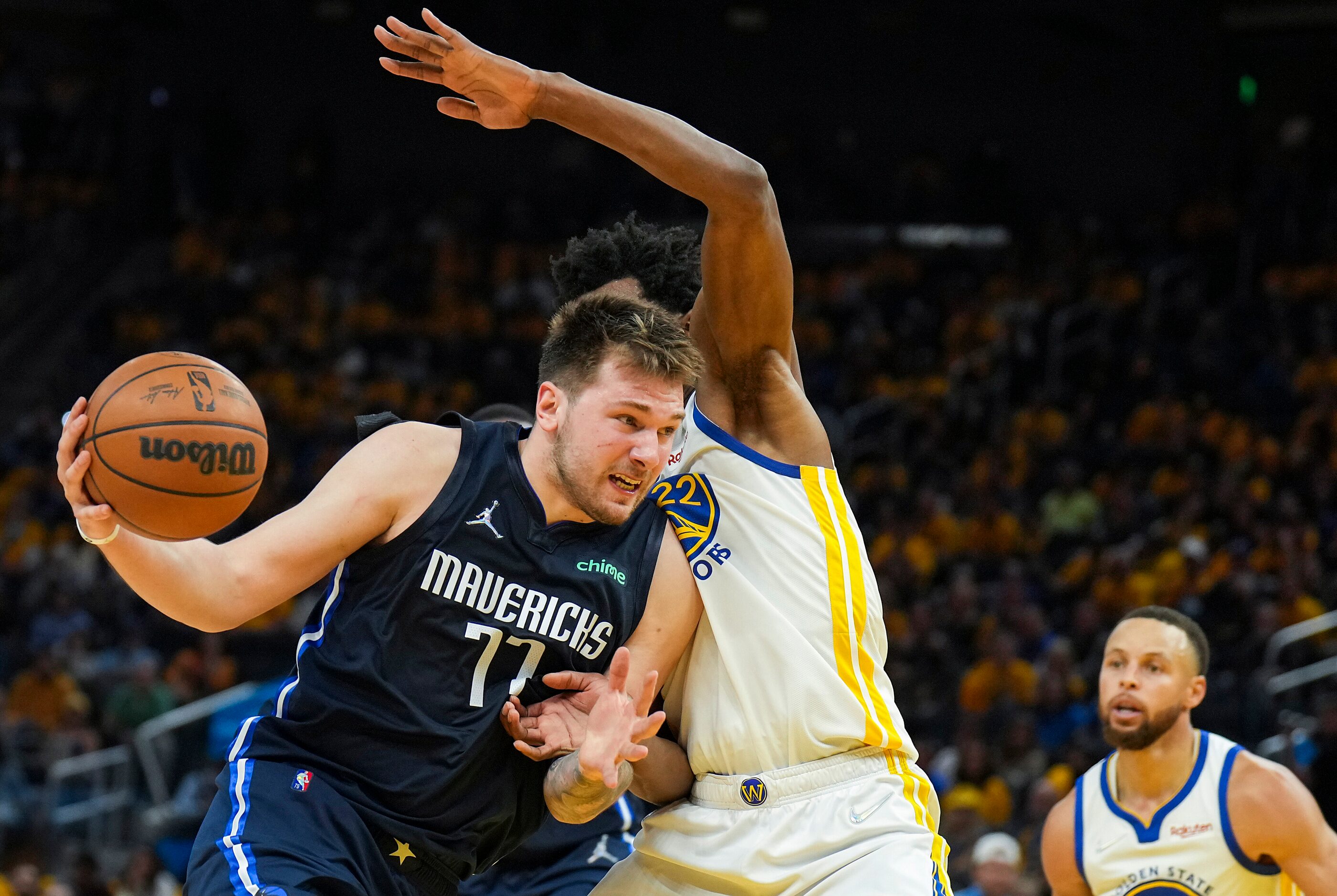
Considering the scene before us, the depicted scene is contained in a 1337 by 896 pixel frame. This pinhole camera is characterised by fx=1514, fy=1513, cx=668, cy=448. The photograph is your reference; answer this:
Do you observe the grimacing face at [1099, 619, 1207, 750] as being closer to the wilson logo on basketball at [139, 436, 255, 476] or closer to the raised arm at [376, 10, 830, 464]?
the raised arm at [376, 10, 830, 464]

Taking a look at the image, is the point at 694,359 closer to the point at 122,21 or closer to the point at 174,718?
the point at 174,718

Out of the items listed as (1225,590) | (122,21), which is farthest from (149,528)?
(122,21)

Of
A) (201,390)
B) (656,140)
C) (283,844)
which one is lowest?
(283,844)

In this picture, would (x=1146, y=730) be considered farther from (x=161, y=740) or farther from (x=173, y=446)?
(x=161, y=740)

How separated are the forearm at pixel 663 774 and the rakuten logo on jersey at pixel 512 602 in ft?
1.13

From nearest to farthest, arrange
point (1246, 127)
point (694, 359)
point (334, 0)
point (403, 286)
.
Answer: point (694, 359), point (403, 286), point (1246, 127), point (334, 0)

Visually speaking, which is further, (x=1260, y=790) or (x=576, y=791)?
(x=1260, y=790)

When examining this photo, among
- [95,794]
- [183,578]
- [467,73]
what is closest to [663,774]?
[183,578]

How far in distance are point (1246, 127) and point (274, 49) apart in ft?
46.0

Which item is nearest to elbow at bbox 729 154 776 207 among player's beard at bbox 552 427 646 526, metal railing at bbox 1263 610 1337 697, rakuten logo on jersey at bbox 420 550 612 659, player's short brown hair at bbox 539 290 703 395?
player's short brown hair at bbox 539 290 703 395

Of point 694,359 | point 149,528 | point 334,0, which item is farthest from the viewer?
point 334,0

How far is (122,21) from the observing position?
22625 millimetres

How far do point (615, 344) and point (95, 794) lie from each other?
8859 millimetres

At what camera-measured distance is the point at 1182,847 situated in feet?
17.3
